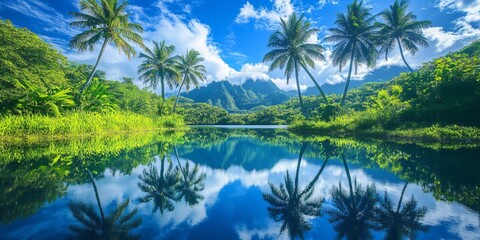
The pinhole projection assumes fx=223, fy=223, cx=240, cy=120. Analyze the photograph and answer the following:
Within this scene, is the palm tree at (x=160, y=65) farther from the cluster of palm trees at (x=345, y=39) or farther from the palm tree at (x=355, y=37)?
the palm tree at (x=355, y=37)

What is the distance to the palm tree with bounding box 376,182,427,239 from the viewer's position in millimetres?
2426

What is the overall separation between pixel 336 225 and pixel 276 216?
73 cm

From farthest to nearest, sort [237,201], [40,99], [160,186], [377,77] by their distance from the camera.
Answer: [377,77] → [40,99] → [160,186] → [237,201]

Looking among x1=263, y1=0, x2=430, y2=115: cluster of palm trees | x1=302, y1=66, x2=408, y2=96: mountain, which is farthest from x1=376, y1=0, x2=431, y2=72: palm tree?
x1=302, y1=66, x2=408, y2=96: mountain

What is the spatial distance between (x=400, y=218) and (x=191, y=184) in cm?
343

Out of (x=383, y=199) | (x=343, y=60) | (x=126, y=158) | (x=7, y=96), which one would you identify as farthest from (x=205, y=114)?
(x=383, y=199)

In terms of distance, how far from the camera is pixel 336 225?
264cm

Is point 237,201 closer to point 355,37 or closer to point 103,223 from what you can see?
point 103,223

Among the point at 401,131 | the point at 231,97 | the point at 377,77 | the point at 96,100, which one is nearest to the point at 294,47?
the point at 401,131

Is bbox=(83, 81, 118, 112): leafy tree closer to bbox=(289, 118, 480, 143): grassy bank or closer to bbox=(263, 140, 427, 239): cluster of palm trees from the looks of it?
bbox=(289, 118, 480, 143): grassy bank

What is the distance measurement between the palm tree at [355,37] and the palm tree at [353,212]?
876 inches

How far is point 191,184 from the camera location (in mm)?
4492

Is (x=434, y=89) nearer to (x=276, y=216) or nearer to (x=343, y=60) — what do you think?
(x=343, y=60)

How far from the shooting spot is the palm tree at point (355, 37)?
22828 mm
